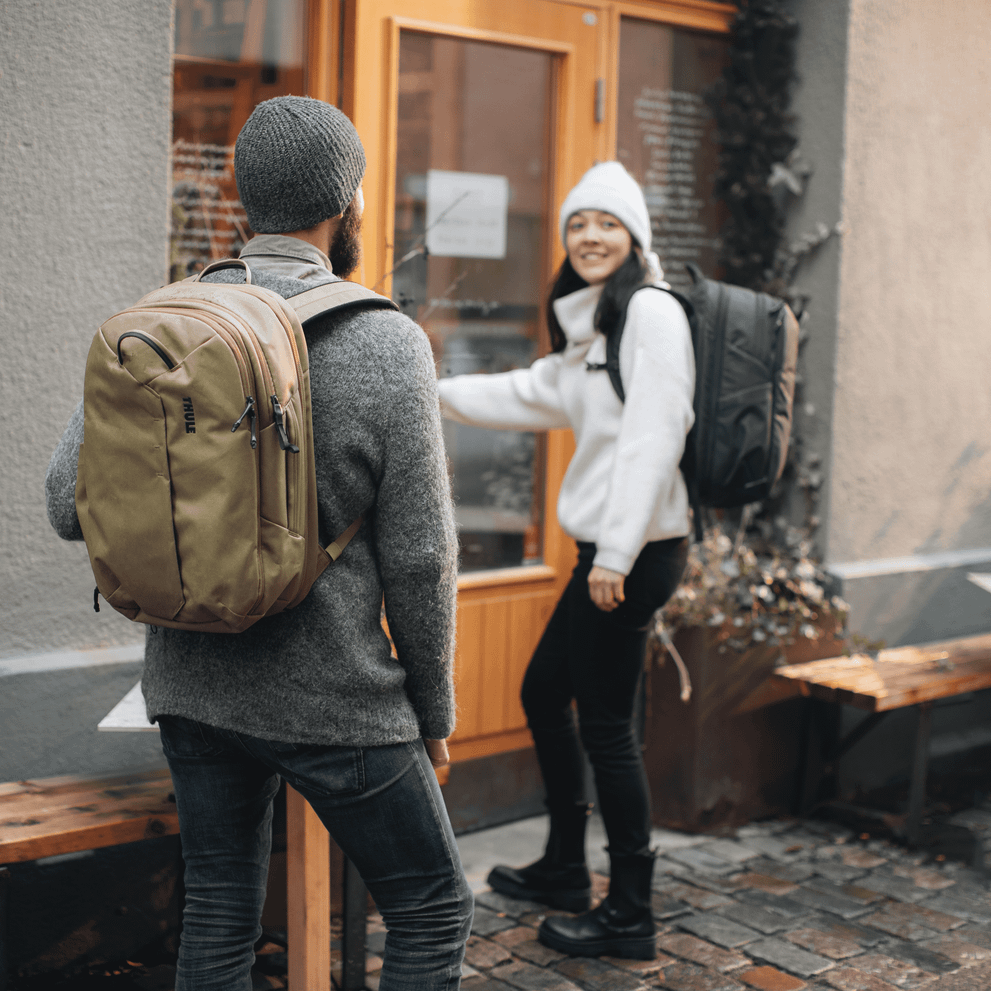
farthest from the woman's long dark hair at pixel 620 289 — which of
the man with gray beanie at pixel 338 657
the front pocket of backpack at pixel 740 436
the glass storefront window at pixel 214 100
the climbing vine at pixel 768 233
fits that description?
the climbing vine at pixel 768 233

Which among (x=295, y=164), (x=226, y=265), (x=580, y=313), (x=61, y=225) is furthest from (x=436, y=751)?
(x=61, y=225)

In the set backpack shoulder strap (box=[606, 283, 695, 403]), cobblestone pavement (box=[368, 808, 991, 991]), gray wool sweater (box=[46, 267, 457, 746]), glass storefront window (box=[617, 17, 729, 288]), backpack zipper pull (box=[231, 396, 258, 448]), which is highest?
glass storefront window (box=[617, 17, 729, 288])

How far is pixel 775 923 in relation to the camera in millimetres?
3645

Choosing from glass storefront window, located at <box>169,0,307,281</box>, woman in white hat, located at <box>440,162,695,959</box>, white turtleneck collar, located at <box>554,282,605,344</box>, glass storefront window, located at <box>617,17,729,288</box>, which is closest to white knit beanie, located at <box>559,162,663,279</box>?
woman in white hat, located at <box>440,162,695,959</box>

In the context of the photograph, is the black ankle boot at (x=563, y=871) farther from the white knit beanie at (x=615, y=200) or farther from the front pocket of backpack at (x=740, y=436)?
the white knit beanie at (x=615, y=200)

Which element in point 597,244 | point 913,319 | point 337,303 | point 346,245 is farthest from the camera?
point 913,319

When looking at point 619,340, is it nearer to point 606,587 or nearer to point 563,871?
point 606,587

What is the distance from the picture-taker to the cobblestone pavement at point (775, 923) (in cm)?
329

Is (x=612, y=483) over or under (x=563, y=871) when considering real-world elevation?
over

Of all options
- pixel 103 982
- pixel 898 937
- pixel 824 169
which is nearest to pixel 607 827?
pixel 898 937

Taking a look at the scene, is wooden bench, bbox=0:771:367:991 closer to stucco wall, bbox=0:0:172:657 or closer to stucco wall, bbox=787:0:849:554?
stucco wall, bbox=0:0:172:657

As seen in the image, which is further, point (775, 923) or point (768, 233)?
point (768, 233)

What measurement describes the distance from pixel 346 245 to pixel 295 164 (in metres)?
0.21

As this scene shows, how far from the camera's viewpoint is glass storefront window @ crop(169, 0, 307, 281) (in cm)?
356
